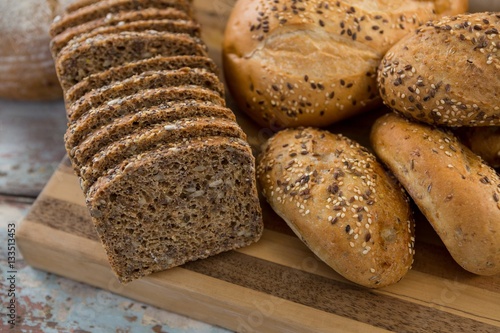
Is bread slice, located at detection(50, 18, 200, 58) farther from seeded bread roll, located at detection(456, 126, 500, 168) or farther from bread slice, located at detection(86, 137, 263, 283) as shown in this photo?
seeded bread roll, located at detection(456, 126, 500, 168)

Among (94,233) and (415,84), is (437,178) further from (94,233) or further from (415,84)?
(94,233)

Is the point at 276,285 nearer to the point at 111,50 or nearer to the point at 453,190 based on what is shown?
the point at 453,190

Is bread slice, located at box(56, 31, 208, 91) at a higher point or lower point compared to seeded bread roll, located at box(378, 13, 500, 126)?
lower

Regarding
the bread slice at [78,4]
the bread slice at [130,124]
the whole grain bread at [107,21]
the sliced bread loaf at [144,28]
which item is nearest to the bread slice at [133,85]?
Answer: the bread slice at [130,124]

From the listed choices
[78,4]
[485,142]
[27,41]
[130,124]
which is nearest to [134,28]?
[78,4]

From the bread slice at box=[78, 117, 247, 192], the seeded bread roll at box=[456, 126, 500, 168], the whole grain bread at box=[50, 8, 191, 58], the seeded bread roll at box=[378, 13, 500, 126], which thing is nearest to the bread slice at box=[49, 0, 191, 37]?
the whole grain bread at box=[50, 8, 191, 58]

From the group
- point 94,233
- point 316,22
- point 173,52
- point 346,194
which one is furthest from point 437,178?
point 94,233

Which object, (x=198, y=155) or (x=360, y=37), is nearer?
(x=198, y=155)
